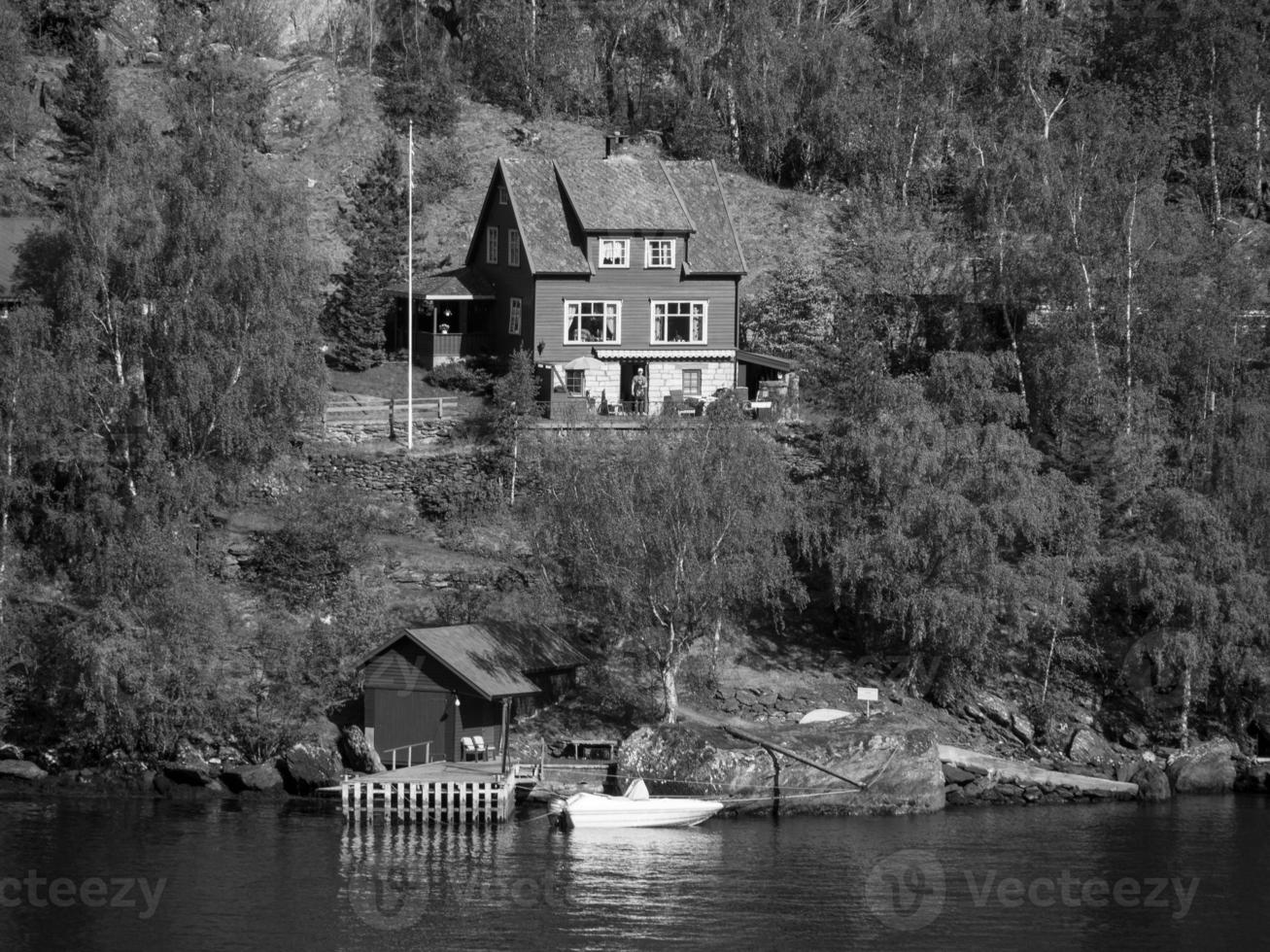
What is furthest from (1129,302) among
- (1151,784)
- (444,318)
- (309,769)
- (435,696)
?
(309,769)

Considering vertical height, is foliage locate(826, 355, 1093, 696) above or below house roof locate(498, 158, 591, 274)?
below

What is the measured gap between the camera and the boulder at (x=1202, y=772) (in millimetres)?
51969

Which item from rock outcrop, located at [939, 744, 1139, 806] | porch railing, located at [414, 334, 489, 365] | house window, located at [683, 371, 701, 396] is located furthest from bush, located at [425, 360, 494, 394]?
rock outcrop, located at [939, 744, 1139, 806]

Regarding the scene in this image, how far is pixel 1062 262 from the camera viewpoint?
6366 centimetres

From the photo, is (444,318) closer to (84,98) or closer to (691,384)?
(691,384)

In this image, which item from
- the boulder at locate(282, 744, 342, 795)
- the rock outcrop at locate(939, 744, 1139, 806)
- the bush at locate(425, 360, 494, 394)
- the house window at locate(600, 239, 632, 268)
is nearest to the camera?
the boulder at locate(282, 744, 342, 795)

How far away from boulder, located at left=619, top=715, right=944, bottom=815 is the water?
1204 millimetres

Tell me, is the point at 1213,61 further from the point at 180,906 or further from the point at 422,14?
the point at 180,906

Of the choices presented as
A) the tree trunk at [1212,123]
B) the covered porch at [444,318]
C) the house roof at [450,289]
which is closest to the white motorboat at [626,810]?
the covered porch at [444,318]

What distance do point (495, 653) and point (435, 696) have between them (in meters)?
2.25

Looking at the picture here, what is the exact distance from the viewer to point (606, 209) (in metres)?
69.8

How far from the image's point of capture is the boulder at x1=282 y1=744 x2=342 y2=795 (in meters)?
48.0

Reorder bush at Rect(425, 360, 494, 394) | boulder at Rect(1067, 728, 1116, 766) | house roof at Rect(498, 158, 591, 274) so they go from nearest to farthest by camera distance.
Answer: boulder at Rect(1067, 728, 1116, 766)
bush at Rect(425, 360, 494, 394)
house roof at Rect(498, 158, 591, 274)

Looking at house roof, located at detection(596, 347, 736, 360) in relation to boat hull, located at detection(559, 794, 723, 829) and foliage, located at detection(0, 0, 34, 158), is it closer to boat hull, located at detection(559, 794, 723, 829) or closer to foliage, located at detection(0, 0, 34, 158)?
boat hull, located at detection(559, 794, 723, 829)
